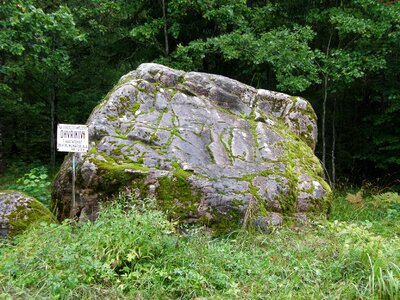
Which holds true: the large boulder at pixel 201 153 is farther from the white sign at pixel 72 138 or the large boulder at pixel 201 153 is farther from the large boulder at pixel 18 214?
the large boulder at pixel 18 214

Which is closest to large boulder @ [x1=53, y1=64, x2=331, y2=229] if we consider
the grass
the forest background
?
the grass

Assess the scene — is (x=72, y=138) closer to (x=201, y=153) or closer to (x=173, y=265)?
(x=201, y=153)

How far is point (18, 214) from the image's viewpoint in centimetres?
421

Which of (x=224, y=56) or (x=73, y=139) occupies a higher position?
(x=224, y=56)

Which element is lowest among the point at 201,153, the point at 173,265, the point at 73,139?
the point at 173,265

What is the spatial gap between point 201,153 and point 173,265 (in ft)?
7.41

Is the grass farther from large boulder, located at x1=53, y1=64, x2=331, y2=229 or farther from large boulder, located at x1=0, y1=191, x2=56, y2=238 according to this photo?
large boulder, located at x1=53, y1=64, x2=331, y2=229

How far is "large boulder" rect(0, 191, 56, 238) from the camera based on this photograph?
4.09 m

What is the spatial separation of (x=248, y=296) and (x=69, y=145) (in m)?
2.89

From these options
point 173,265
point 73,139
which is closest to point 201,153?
point 73,139

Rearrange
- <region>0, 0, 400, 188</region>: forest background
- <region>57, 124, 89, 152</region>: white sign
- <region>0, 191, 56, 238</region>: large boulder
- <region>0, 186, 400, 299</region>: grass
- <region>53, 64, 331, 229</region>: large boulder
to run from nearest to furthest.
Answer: <region>0, 186, 400, 299</region>: grass
<region>0, 191, 56, 238</region>: large boulder
<region>57, 124, 89, 152</region>: white sign
<region>53, 64, 331, 229</region>: large boulder
<region>0, 0, 400, 188</region>: forest background

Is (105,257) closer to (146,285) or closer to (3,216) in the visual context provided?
(146,285)

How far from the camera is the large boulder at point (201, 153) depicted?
4730 mm

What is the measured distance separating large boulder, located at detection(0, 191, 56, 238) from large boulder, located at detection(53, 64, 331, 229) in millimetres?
457
